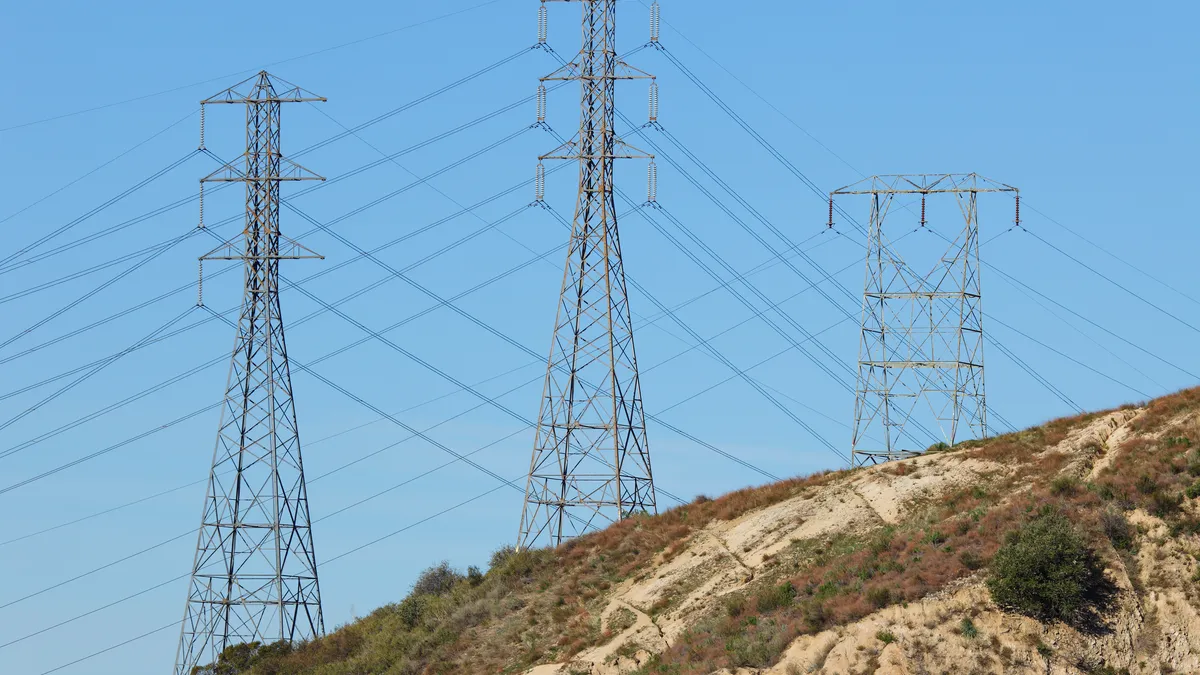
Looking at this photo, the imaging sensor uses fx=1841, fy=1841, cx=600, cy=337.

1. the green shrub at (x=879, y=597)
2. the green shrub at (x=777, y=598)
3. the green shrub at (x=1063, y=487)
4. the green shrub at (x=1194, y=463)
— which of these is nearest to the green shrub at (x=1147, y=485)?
the green shrub at (x=1194, y=463)

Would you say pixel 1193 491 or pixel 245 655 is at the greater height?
pixel 245 655

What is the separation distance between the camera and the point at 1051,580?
61062 millimetres

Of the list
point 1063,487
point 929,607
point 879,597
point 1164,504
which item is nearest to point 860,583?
point 879,597

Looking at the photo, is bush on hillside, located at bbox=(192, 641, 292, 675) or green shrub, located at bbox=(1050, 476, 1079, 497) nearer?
green shrub, located at bbox=(1050, 476, 1079, 497)

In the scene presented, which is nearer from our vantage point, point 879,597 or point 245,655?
point 879,597

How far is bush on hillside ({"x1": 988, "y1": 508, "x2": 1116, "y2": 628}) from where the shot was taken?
201 feet

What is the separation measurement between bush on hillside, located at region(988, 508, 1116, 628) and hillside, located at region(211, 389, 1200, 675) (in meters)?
0.21

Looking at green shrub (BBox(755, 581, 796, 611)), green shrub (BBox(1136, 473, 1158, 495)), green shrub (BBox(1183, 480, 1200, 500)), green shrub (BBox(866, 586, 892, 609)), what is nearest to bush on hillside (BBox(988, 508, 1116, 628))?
green shrub (BBox(866, 586, 892, 609))

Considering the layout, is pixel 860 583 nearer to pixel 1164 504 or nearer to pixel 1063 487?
pixel 1063 487

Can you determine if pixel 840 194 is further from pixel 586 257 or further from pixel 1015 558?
pixel 1015 558

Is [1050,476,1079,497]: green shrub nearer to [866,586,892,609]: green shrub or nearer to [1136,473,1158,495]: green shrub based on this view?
[1136,473,1158,495]: green shrub

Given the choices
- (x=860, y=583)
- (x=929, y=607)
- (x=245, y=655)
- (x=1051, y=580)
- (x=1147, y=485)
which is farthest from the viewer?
(x=245, y=655)

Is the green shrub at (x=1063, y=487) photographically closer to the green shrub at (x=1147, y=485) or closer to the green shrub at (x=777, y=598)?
the green shrub at (x=1147, y=485)

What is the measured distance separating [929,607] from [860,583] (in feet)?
12.7
